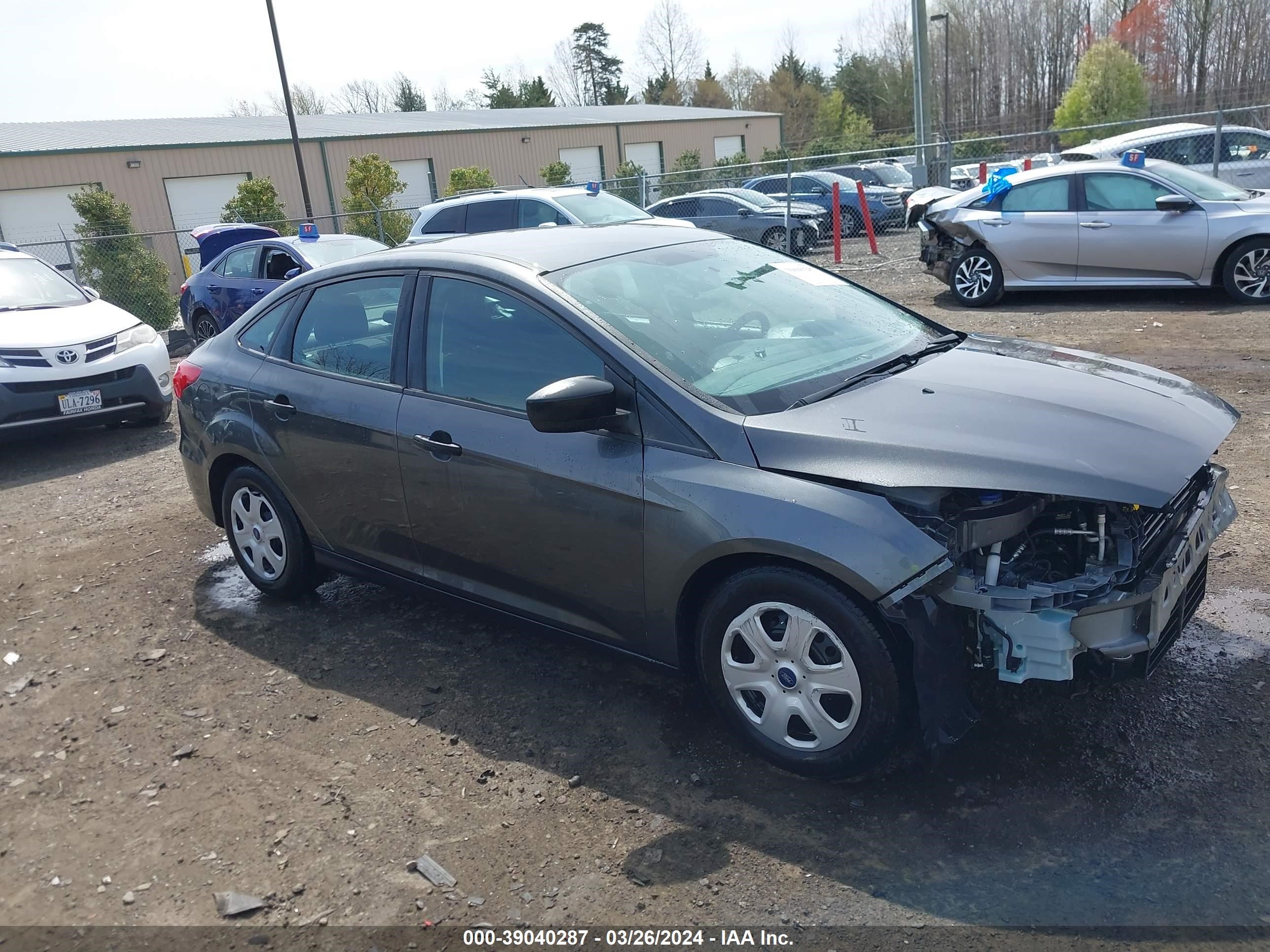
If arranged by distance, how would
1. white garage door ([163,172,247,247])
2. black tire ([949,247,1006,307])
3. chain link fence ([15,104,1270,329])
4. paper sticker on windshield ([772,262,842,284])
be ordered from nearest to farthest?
paper sticker on windshield ([772,262,842,284])
black tire ([949,247,1006,307])
chain link fence ([15,104,1270,329])
white garage door ([163,172,247,247])

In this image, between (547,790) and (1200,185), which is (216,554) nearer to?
(547,790)

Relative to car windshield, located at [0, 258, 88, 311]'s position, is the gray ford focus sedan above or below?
below

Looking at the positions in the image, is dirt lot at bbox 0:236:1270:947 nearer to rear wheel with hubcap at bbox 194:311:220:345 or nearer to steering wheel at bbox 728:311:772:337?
steering wheel at bbox 728:311:772:337

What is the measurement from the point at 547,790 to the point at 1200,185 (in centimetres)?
1034

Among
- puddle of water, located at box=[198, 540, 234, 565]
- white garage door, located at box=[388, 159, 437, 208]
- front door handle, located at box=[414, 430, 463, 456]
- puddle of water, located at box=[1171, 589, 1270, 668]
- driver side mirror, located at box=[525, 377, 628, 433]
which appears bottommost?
puddle of water, located at box=[1171, 589, 1270, 668]

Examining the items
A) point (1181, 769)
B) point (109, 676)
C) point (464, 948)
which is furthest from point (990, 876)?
point (109, 676)

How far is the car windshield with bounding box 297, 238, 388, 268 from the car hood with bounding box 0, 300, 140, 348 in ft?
11.9

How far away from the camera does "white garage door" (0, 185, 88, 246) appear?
28.0 meters

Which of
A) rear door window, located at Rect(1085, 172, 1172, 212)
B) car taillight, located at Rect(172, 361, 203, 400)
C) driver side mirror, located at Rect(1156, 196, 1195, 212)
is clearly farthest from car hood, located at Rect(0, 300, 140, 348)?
driver side mirror, located at Rect(1156, 196, 1195, 212)

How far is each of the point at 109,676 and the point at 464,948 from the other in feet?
8.44

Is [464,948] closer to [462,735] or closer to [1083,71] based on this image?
Answer: [462,735]

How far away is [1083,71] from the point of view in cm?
4153

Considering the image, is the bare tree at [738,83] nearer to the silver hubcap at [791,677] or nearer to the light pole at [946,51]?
the light pole at [946,51]

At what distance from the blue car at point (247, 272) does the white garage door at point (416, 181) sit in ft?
75.0
